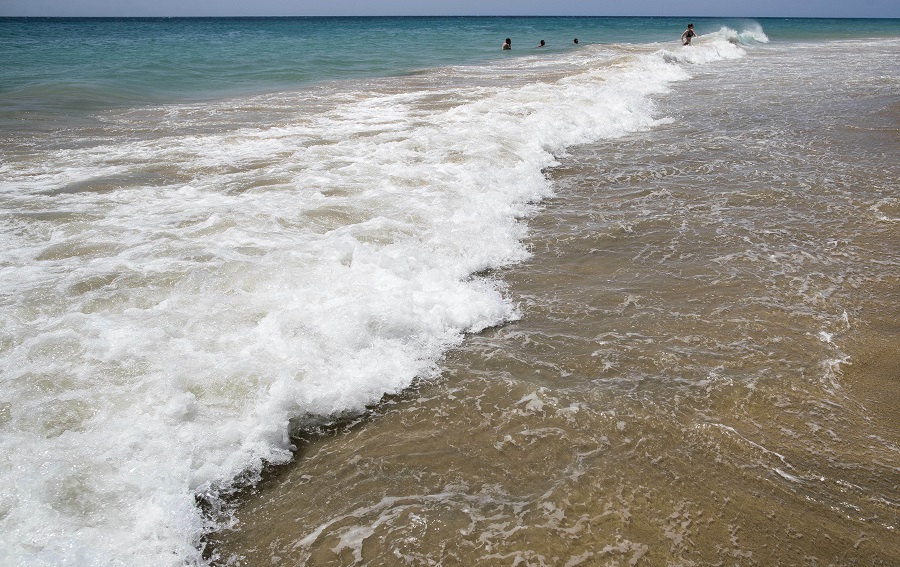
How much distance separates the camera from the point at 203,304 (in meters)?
4.01

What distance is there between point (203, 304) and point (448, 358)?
5.94 feet

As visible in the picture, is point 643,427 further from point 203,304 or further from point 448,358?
point 203,304

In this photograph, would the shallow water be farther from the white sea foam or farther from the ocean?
the white sea foam

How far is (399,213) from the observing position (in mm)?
5953

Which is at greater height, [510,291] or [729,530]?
[510,291]

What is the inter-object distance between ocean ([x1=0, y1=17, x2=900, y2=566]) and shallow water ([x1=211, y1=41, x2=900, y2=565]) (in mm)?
16

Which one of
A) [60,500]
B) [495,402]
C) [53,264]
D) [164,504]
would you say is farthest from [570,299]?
[53,264]

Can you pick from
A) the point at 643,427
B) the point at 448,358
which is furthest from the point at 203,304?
the point at 643,427

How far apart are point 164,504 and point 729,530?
7.99 feet

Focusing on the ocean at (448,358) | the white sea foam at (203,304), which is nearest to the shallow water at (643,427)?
the ocean at (448,358)

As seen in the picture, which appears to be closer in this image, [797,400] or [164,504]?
[164,504]

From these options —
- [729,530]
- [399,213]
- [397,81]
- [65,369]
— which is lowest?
[729,530]

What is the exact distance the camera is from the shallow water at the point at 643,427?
7.80ft

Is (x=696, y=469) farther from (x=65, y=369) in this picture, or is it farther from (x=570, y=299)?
(x=65, y=369)
